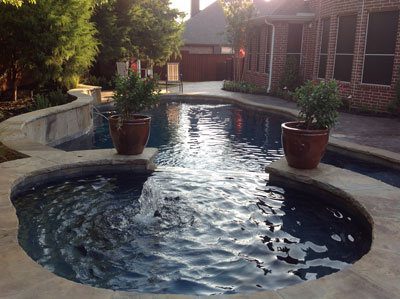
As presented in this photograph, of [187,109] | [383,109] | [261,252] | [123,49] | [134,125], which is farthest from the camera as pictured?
[123,49]

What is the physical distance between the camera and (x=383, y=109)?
12742 mm

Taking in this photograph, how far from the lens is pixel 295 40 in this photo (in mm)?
18500

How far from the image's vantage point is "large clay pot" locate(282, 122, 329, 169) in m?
6.38

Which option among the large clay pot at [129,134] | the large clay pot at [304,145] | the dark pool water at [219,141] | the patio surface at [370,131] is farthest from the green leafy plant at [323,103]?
the large clay pot at [129,134]

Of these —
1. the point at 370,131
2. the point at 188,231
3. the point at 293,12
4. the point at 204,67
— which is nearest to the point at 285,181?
the point at 188,231

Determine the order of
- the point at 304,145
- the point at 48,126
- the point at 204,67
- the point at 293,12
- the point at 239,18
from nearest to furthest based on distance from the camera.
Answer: the point at 304,145 → the point at 48,126 → the point at 293,12 → the point at 239,18 → the point at 204,67

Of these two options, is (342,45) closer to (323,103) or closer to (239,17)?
(239,17)

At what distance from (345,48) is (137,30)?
12.3 m

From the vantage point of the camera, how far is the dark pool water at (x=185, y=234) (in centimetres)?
399

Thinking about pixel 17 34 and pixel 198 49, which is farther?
pixel 198 49

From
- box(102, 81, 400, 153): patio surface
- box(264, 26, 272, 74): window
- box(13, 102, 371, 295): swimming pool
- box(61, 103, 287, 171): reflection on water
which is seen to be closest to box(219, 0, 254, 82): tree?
box(264, 26, 272, 74): window

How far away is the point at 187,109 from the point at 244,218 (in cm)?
1140

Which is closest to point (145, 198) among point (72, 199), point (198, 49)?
point (72, 199)

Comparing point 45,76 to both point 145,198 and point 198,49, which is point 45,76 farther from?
point 198,49
